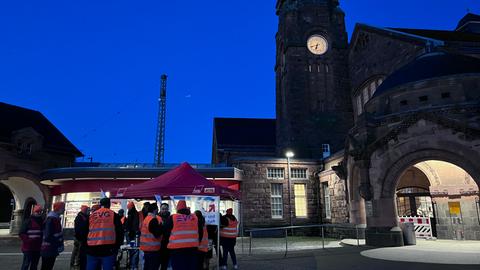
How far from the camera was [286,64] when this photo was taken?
34250 millimetres

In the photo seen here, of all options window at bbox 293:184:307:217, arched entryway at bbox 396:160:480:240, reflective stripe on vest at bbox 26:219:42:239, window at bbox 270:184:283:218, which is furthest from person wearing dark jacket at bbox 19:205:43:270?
window at bbox 293:184:307:217

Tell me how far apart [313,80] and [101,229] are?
96.4ft

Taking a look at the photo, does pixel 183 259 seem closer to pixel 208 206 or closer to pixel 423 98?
pixel 208 206

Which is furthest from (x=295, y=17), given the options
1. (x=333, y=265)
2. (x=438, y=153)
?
(x=333, y=265)

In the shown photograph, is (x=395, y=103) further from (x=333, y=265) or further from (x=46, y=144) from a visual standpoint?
(x=46, y=144)

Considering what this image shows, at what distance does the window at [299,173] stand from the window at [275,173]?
0.97 m

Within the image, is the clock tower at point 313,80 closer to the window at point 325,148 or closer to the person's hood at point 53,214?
the window at point 325,148

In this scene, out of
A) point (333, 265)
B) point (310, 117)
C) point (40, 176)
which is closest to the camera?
point (333, 265)

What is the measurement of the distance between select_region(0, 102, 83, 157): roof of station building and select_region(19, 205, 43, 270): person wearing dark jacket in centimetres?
2271

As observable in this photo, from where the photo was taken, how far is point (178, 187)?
32.7ft

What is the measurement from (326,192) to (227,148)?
21.4 m

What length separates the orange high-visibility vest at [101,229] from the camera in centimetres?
680

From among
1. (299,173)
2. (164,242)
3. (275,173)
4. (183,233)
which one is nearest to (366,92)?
(299,173)

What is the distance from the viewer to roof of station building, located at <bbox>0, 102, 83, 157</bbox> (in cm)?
2827
